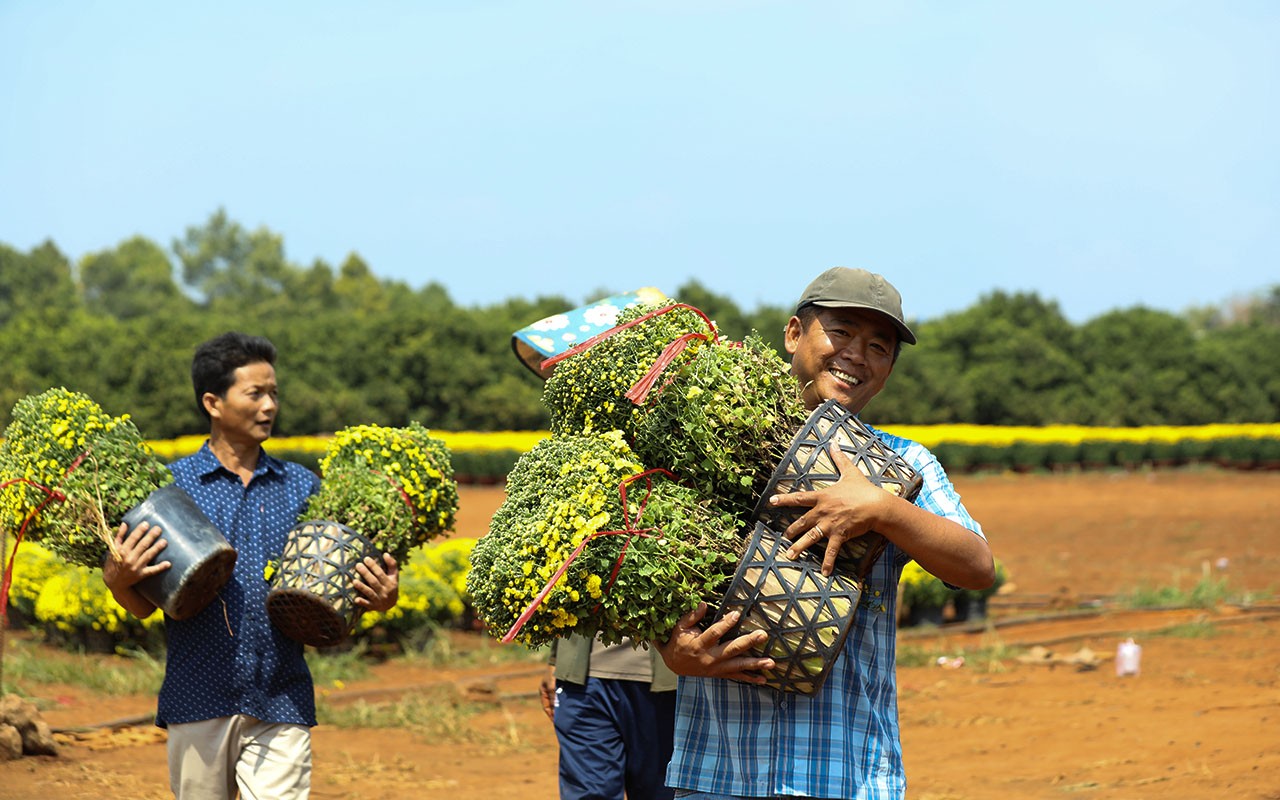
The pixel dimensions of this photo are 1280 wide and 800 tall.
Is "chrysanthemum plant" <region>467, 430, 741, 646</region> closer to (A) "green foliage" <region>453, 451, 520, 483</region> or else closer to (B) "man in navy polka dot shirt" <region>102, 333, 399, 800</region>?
(B) "man in navy polka dot shirt" <region>102, 333, 399, 800</region>

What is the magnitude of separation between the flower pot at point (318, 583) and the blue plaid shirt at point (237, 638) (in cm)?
8

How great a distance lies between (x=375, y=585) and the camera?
411 centimetres

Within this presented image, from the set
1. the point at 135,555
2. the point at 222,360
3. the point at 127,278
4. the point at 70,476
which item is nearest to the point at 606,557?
the point at 135,555

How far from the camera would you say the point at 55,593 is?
9945mm

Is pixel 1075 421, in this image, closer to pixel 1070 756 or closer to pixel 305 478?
pixel 1070 756

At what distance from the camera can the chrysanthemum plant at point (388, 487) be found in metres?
4.23

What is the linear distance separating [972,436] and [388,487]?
28.0 m

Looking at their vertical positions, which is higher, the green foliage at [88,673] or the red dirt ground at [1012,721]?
the green foliage at [88,673]

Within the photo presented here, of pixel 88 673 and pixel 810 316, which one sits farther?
pixel 88 673

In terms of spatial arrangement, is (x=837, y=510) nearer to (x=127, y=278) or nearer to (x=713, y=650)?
(x=713, y=650)

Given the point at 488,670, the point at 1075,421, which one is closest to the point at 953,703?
the point at 488,670

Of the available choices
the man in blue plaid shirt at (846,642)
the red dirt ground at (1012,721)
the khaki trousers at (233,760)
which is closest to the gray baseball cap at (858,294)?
the man in blue plaid shirt at (846,642)

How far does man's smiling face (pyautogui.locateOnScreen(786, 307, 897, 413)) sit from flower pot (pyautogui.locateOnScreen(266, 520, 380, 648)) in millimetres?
1797

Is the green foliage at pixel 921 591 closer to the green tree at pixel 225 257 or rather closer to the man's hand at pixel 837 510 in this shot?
the man's hand at pixel 837 510
